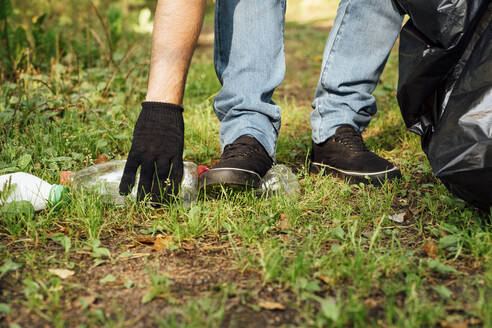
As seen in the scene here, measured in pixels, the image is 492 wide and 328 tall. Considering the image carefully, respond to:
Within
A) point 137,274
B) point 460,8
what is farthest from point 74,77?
point 460,8

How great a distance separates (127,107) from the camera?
9.46 feet

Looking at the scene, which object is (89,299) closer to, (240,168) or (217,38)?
(240,168)

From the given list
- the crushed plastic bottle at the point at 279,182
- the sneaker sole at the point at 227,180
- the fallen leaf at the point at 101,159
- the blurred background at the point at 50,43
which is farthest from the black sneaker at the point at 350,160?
the blurred background at the point at 50,43

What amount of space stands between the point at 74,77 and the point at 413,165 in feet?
8.24

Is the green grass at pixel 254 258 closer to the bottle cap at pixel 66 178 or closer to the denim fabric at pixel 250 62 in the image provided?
the bottle cap at pixel 66 178

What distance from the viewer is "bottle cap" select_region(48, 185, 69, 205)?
1608mm

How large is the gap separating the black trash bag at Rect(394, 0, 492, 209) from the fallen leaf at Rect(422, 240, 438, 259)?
21 cm

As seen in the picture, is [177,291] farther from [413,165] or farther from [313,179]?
[413,165]

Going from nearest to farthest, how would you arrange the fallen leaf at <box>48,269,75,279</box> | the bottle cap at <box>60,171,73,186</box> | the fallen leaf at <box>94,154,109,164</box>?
the fallen leaf at <box>48,269,75,279</box>
the bottle cap at <box>60,171,73,186</box>
the fallen leaf at <box>94,154,109,164</box>

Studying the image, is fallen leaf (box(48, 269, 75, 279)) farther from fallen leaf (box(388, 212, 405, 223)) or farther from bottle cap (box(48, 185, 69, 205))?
fallen leaf (box(388, 212, 405, 223))

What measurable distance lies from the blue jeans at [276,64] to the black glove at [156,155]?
0.34 m

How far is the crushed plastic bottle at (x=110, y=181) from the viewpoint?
5.51 ft

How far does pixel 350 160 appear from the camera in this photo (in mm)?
1943

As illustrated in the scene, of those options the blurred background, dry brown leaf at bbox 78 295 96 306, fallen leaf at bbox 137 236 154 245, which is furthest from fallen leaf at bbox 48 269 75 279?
the blurred background
